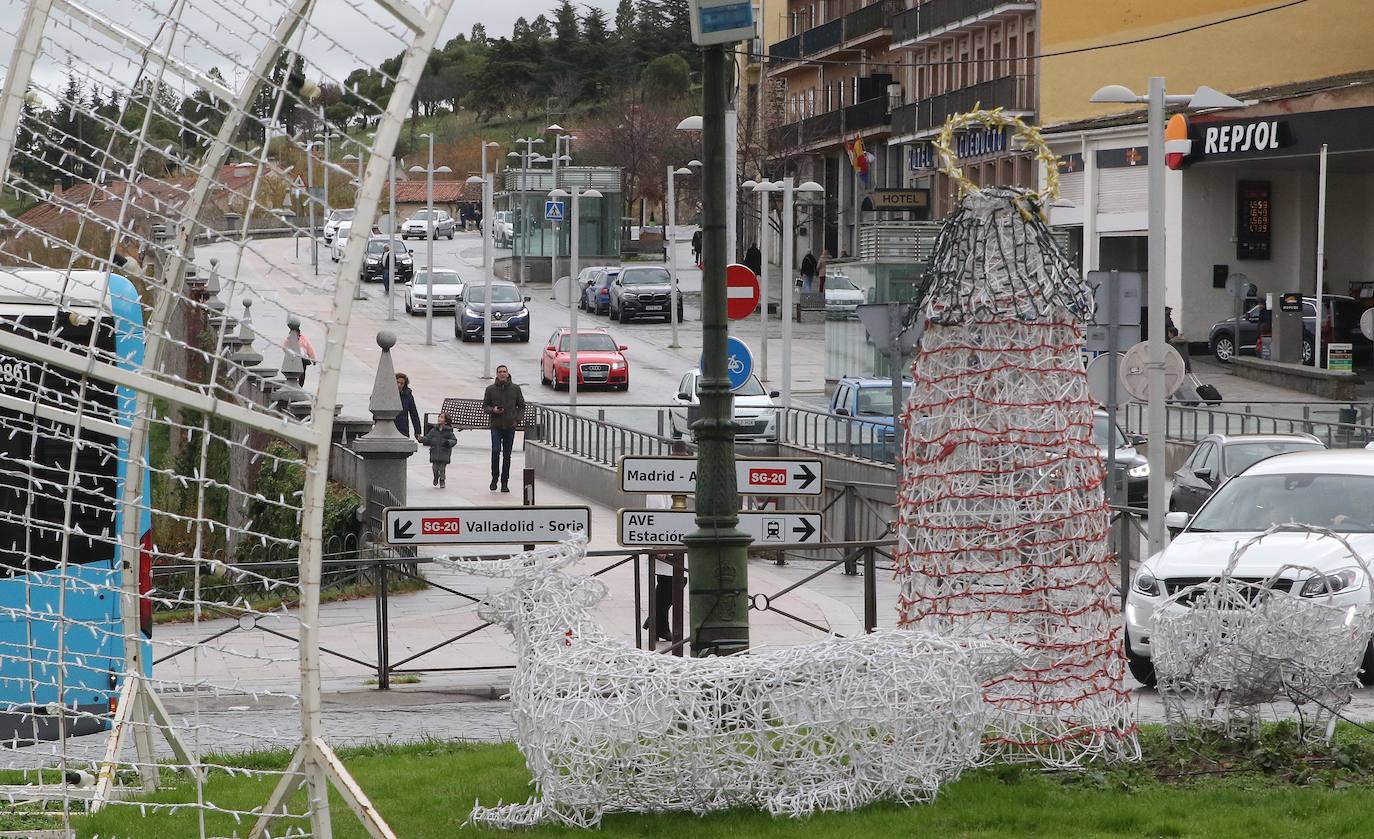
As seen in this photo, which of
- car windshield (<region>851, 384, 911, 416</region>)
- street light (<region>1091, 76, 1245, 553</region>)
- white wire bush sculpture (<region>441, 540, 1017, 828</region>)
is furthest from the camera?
car windshield (<region>851, 384, 911, 416</region>)

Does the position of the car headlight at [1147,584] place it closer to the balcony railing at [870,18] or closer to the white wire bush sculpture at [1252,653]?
the white wire bush sculpture at [1252,653]

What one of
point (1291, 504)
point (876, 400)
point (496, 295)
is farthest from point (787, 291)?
point (496, 295)

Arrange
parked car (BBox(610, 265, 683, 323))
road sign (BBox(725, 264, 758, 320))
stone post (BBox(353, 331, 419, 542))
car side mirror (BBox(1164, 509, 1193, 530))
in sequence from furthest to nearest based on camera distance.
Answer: parked car (BBox(610, 265, 683, 323)), road sign (BBox(725, 264, 758, 320)), stone post (BBox(353, 331, 419, 542)), car side mirror (BBox(1164, 509, 1193, 530))

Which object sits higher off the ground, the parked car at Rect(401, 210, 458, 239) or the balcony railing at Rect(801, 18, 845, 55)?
the balcony railing at Rect(801, 18, 845, 55)

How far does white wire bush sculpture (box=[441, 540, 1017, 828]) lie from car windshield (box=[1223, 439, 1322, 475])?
51.6 ft

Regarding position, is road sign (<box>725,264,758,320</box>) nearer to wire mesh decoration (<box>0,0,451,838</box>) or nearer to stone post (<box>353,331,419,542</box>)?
stone post (<box>353,331,419,542</box>)

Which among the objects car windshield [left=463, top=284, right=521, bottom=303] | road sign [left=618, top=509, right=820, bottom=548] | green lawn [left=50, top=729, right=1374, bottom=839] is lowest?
green lawn [left=50, top=729, right=1374, bottom=839]

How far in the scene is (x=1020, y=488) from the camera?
8828 mm

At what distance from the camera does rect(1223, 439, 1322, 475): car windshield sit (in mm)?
22875

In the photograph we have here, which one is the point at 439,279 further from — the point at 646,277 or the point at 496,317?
the point at 646,277

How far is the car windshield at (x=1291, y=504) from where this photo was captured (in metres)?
14.0

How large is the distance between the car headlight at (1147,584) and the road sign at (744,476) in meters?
2.43

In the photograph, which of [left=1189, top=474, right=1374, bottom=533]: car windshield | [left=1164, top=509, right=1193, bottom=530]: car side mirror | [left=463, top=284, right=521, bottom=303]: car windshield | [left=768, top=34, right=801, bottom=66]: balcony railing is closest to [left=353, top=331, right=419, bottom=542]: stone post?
[left=1164, top=509, right=1193, bottom=530]: car side mirror

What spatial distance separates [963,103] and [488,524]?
51156 mm
